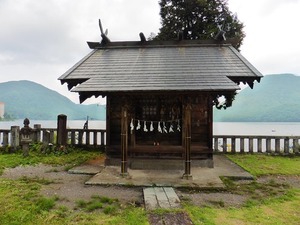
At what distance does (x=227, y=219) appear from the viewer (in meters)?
4.78

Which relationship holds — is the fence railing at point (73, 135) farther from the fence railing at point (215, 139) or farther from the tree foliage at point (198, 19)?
the tree foliage at point (198, 19)

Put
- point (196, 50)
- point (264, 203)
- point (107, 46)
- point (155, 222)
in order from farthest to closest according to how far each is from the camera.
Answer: point (107, 46)
point (196, 50)
point (264, 203)
point (155, 222)

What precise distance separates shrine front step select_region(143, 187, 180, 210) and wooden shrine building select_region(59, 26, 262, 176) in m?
1.53

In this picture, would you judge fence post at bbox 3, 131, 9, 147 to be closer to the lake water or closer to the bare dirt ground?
the bare dirt ground

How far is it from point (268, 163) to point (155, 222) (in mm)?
7908

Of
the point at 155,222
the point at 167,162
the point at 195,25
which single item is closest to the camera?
the point at 155,222

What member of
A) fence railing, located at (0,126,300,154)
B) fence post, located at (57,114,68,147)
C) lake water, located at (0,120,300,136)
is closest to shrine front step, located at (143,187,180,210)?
fence railing, located at (0,126,300,154)

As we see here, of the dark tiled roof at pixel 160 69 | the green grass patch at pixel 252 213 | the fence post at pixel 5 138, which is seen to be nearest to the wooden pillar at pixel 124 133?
the dark tiled roof at pixel 160 69

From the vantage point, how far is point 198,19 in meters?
14.8

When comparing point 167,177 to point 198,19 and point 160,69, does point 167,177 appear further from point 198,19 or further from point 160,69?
point 198,19

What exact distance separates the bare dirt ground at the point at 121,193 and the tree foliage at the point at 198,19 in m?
9.78

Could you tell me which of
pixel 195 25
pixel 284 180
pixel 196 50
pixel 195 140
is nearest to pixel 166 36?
pixel 195 25

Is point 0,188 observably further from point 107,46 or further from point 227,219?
point 107,46

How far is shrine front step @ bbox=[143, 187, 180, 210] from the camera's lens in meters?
5.43
